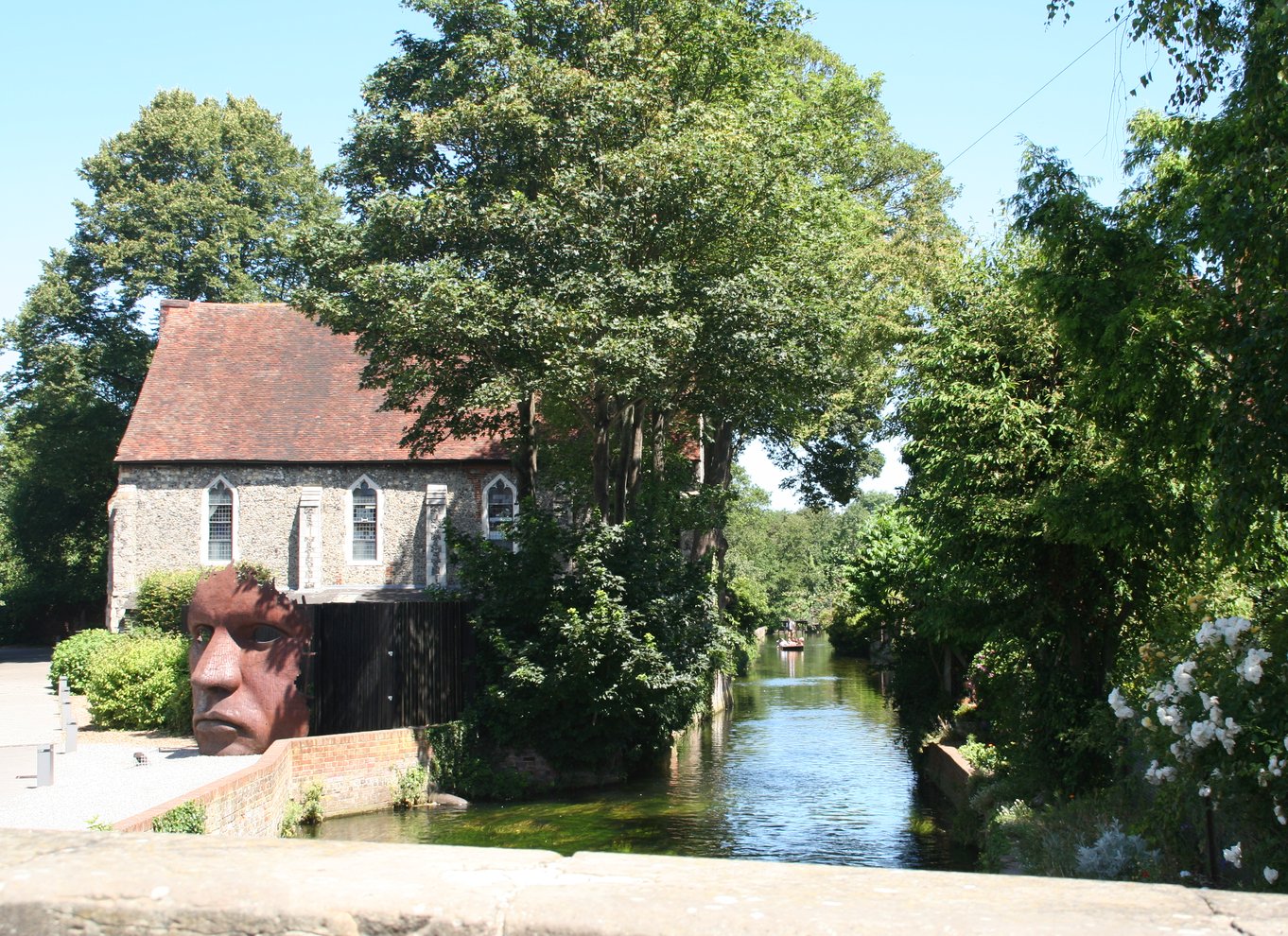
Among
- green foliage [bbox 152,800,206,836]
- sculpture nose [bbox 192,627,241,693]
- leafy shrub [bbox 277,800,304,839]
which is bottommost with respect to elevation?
leafy shrub [bbox 277,800,304,839]

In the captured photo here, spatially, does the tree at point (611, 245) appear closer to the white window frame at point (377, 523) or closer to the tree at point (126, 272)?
the white window frame at point (377, 523)

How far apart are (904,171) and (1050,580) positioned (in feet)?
91.9

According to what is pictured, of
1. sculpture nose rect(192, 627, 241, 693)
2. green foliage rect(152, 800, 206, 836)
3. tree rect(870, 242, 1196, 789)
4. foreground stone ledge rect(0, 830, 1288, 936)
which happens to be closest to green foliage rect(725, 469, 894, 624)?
sculpture nose rect(192, 627, 241, 693)

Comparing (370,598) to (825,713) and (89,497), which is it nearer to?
(825,713)

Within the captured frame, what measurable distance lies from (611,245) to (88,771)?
475 inches

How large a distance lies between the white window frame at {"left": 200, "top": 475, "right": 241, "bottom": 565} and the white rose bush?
110 ft

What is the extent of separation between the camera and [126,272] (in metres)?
47.3

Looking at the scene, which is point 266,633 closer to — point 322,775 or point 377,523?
point 322,775

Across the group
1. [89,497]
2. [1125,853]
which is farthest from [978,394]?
[89,497]

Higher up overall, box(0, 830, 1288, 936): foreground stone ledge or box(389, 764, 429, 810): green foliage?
box(0, 830, 1288, 936): foreground stone ledge

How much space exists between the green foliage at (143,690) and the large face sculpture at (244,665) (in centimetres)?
330

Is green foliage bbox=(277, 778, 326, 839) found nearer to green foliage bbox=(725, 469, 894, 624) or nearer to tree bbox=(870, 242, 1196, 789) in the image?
tree bbox=(870, 242, 1196, 789)

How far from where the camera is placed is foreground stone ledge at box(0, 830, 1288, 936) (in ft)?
7.63

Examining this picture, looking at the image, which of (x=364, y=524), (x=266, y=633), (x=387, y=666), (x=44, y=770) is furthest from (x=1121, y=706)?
(x=364, y=524)
